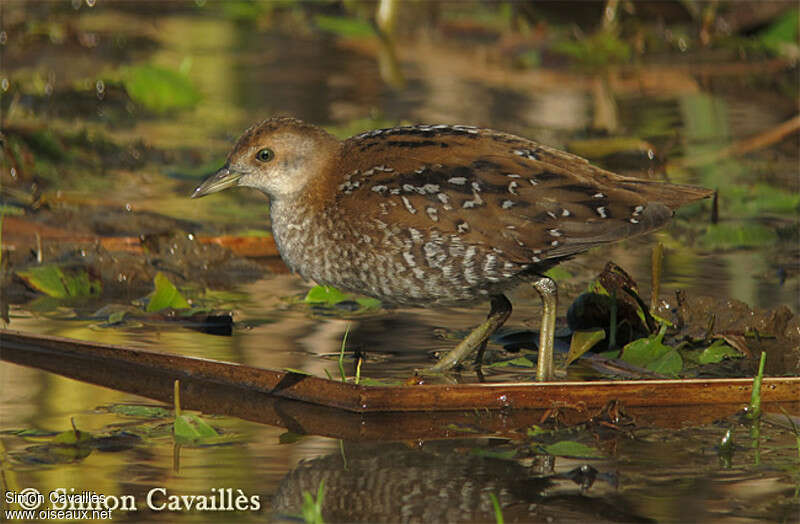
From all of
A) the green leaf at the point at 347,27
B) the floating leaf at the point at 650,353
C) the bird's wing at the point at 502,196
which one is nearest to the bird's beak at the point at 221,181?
the bird's wing at the point at 502,196

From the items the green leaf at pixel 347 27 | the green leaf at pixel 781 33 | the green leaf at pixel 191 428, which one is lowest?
the green leaf at pixel 191 428

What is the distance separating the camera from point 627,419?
17.1 ft

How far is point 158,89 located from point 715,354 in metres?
7.29

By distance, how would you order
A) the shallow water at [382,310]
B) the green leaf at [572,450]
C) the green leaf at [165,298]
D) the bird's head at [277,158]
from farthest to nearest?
the green leaf at [165,298] → the bird's head at [277,158] → the green leaf at [572,450] → the shallow water at [382,310]

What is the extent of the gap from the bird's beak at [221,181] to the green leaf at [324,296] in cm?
81

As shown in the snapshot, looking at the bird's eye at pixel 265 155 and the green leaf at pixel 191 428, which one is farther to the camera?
the bird's eye at pixel 265 155

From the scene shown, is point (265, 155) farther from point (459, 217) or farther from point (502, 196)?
point (502, 196)

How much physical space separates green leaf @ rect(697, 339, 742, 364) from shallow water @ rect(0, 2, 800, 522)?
0.53 m

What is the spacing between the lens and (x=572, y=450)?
489 centimetres

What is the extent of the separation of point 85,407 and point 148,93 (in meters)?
7.12

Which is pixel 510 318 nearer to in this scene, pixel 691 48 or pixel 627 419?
pixel 627 419

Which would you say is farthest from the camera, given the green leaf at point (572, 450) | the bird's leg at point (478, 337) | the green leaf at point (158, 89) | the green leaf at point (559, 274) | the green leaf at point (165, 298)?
the green leaf at point (158, 89)

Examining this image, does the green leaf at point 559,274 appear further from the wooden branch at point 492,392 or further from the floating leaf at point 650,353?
the wooden branch at point 492,392

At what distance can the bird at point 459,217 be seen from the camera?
5.66 m
